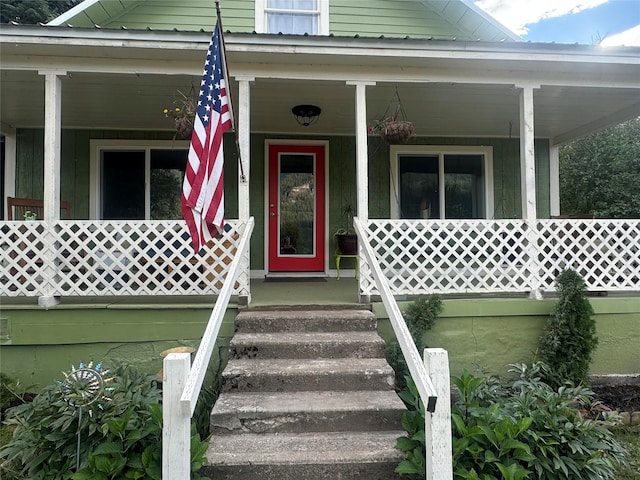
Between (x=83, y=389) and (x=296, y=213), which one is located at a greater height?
(x=296, y=213)

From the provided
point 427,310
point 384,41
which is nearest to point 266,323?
point 427,310

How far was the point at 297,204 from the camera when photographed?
625 cm

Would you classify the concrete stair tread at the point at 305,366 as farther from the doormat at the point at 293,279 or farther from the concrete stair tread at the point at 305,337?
the doormat at the point at 293,279

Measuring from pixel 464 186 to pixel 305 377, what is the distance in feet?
15.8

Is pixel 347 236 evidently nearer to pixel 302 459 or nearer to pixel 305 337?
pixel 305 337

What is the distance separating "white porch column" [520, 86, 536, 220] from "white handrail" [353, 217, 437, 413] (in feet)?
5.94

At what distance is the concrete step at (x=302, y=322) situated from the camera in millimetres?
3473

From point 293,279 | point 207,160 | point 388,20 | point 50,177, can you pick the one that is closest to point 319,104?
point 388,20

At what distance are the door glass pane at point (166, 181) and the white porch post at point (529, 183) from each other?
4.69m

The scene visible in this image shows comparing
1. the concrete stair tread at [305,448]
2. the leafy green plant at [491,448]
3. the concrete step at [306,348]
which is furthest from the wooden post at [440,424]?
the concrete step at [306,348]

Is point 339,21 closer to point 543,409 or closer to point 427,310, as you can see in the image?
point 427,310

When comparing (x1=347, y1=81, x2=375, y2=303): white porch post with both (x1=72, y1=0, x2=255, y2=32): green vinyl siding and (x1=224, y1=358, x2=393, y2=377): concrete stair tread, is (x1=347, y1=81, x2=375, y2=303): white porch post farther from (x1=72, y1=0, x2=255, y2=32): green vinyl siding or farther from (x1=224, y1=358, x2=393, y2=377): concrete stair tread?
(x1=72, y1=0, x2=255, y2=32): green vinyl siding

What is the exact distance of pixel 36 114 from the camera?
5.49m

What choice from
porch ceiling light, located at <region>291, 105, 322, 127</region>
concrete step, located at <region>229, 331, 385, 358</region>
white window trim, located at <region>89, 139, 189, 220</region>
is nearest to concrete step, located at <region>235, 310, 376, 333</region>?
concrete step, located at <region>229, 331, 385, 358</region>
